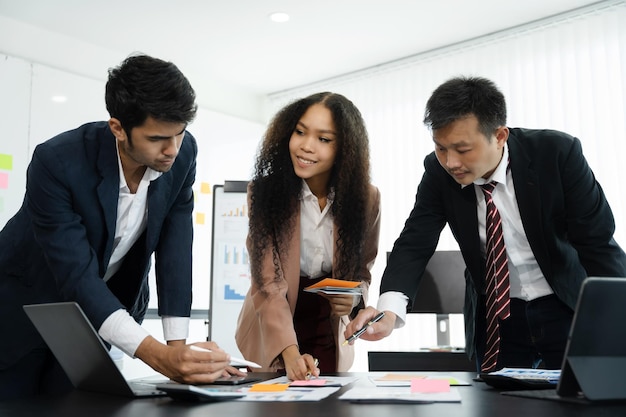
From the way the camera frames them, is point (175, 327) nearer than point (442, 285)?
Yes

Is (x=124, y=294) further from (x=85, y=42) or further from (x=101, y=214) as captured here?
(x=85, y=42)

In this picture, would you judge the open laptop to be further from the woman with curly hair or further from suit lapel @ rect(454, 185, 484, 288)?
suit lapel @ rect(454, 185, 484, 288)

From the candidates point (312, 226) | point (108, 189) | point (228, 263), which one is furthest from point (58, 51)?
point (108, 189)

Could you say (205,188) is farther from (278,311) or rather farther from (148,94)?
(148,94)

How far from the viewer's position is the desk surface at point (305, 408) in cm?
92

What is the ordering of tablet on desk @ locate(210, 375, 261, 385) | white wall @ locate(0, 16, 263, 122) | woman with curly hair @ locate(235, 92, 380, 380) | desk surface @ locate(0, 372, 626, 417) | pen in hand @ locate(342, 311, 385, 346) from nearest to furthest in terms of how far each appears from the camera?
1. desk surface @ locate(0, 372, 626, 417)
2. tablet on desk @ locate(210, 375, 261, 385)
3. pen in hand @ locate(342, 311, 385, 346)
4. woman with curly hair @ locate(235, 92, 380, 380)
5. white wall @ locate(0, 16, 263, 122)

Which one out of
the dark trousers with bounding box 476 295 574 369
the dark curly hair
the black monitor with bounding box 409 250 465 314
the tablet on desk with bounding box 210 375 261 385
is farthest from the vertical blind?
the tablet on desk with bounding box 210 375 261 385

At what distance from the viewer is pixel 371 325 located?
1.71 m

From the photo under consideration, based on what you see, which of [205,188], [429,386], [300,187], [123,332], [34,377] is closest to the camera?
[429,386]

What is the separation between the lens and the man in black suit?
1.69 m

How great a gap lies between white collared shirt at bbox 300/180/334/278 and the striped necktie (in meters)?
0.48

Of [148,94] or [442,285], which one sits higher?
[148,94]

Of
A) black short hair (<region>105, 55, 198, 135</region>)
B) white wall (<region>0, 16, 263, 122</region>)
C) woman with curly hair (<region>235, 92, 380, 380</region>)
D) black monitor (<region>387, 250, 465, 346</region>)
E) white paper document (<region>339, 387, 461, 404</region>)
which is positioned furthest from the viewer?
white wall (<region>0, 16, 263, 122</region>)

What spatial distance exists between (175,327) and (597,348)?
3.47 ft
